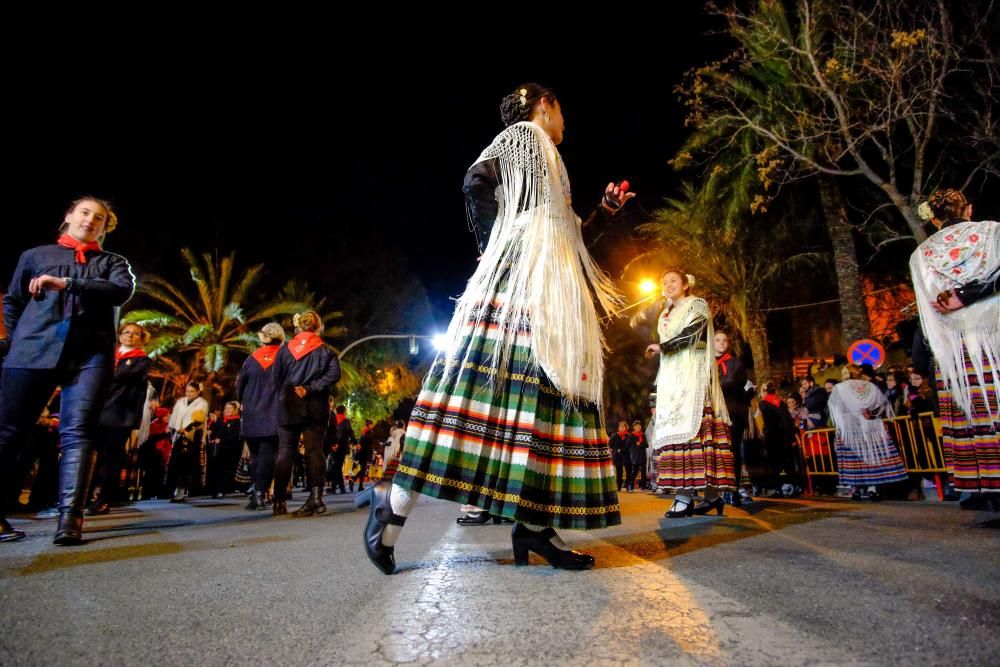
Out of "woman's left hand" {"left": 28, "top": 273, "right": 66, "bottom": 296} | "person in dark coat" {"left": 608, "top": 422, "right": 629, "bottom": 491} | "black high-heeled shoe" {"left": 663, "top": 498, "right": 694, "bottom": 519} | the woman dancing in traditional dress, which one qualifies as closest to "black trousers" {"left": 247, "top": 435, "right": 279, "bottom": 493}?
"woman's left hand" {"left": 28, "top": 273, "right": 66, "bottom": 296}

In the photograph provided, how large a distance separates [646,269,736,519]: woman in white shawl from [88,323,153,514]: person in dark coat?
532 cm

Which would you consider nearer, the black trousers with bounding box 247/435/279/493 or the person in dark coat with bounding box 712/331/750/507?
the black trousers with bounding box 247/435/279/493

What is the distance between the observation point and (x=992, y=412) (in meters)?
3.75

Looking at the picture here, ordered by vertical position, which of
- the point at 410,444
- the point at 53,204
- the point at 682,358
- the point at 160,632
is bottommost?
the point at 160,632

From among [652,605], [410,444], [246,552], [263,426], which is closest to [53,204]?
[263,426]

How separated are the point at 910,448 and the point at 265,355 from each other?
8.65 meters

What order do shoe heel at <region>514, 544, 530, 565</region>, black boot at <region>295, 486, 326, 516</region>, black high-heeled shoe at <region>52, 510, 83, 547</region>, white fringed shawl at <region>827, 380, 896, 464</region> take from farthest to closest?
white fringed shawl at <region>827, 380, 896, 464</region> → black boot at <region>295, 486, 326, 516</region> → black high-heeled shoe at <region>52, 510, 83, 547</region> → shoe heel at <region>514, 544, 530, 565</region>

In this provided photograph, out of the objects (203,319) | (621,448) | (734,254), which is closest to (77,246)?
(621,448)

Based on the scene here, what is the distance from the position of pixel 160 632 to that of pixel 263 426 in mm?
4773

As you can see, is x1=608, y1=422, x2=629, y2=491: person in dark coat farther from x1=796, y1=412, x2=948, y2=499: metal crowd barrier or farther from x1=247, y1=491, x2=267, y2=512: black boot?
x1=247, y1=491, x2=267, y2=512: black boot

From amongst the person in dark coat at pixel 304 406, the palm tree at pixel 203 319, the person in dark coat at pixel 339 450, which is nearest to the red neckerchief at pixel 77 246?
the person in dark coat at pixel 304 406

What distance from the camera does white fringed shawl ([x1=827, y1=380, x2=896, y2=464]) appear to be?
23.8ft

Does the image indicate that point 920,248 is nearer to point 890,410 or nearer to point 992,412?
point 992,412

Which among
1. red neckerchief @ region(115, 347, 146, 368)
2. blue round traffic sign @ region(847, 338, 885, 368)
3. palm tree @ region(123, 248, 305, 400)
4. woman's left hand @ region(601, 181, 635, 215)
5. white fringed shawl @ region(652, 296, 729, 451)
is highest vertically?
palm tree @ region(123, 248, 305, 400)
